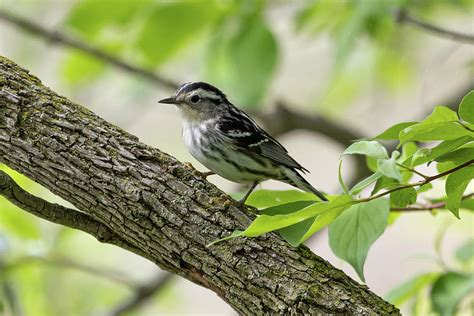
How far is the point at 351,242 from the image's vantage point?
6.07 feet

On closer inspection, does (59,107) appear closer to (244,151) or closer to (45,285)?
(244,151)

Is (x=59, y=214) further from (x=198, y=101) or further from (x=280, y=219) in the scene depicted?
(x=198, y=101)

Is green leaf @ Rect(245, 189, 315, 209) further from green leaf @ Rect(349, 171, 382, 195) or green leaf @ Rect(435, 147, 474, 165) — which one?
green leaf @ Rect(435, 147, 474, 165)

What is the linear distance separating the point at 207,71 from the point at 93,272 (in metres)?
1.29

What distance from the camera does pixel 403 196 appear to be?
1.85m

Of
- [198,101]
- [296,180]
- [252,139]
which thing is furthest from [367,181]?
[198,101]

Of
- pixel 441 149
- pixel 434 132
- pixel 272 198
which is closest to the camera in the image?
pixel 434 132

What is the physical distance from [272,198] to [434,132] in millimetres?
684

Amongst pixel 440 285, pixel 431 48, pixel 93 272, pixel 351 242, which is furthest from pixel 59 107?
pixel 431 48

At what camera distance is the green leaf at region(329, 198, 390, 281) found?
1.80 metres

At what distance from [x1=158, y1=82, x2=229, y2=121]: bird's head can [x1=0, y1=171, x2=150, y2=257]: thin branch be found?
1590mm

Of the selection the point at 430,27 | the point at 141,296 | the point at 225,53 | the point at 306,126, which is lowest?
the point at 141,296

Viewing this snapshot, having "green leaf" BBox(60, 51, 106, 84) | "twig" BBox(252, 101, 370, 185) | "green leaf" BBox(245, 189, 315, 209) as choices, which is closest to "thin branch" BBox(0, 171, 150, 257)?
"green leaf" BBox(245, 189, 315, 209)

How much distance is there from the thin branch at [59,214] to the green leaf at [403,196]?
0.75 metres
